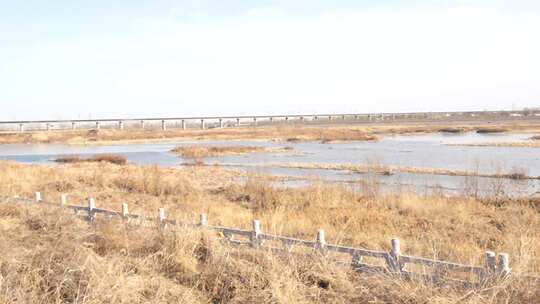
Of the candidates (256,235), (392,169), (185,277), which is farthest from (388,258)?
(392,169)

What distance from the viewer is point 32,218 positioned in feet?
41.6

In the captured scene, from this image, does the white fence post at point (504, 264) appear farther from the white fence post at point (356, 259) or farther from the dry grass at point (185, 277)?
the white fence post at point (356, 259)

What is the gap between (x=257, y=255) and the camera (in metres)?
9.16

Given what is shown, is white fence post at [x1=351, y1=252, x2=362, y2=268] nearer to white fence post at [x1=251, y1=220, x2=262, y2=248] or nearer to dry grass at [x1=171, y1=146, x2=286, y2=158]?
white fence post at [x1=251, y1=220, x2=262, y2=248]

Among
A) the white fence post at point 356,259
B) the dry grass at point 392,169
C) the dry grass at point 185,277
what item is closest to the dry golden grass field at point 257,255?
the dry grass at point 185,277

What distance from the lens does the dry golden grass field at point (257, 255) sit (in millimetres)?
7234

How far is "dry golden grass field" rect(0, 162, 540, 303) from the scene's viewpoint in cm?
723

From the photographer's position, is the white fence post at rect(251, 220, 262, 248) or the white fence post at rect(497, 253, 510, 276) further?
the white fence post at rect(251, 220, 262, 248)

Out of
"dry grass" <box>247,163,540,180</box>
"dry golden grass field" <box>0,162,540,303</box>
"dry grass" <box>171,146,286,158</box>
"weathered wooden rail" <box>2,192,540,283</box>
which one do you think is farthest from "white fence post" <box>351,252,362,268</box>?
"dry grass" <box>171,146,286,158</box>

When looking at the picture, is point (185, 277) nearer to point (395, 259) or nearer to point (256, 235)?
point (256, 235)

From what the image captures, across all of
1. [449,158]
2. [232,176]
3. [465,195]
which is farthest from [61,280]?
[449,158]

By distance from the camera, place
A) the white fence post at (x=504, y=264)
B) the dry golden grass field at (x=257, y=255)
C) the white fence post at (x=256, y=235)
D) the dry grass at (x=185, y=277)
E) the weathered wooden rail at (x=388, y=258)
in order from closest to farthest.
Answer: the dry grass at (x=185, y=277) → the dry golden grass field at (x=257, y=255) → the white fence post at (x=504, y=264) → the weathered wooden rail at (x=388, y=258) → the white fence post at (x=256, y=235)

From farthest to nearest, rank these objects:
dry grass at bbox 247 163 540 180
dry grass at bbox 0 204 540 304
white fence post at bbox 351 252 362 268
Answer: dry grass at bbox 247 163 540 180 < white fence post at bbox 351 252 362 268 < dry grass at bbox 0 204 540 304

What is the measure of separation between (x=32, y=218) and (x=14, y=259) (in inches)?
209
